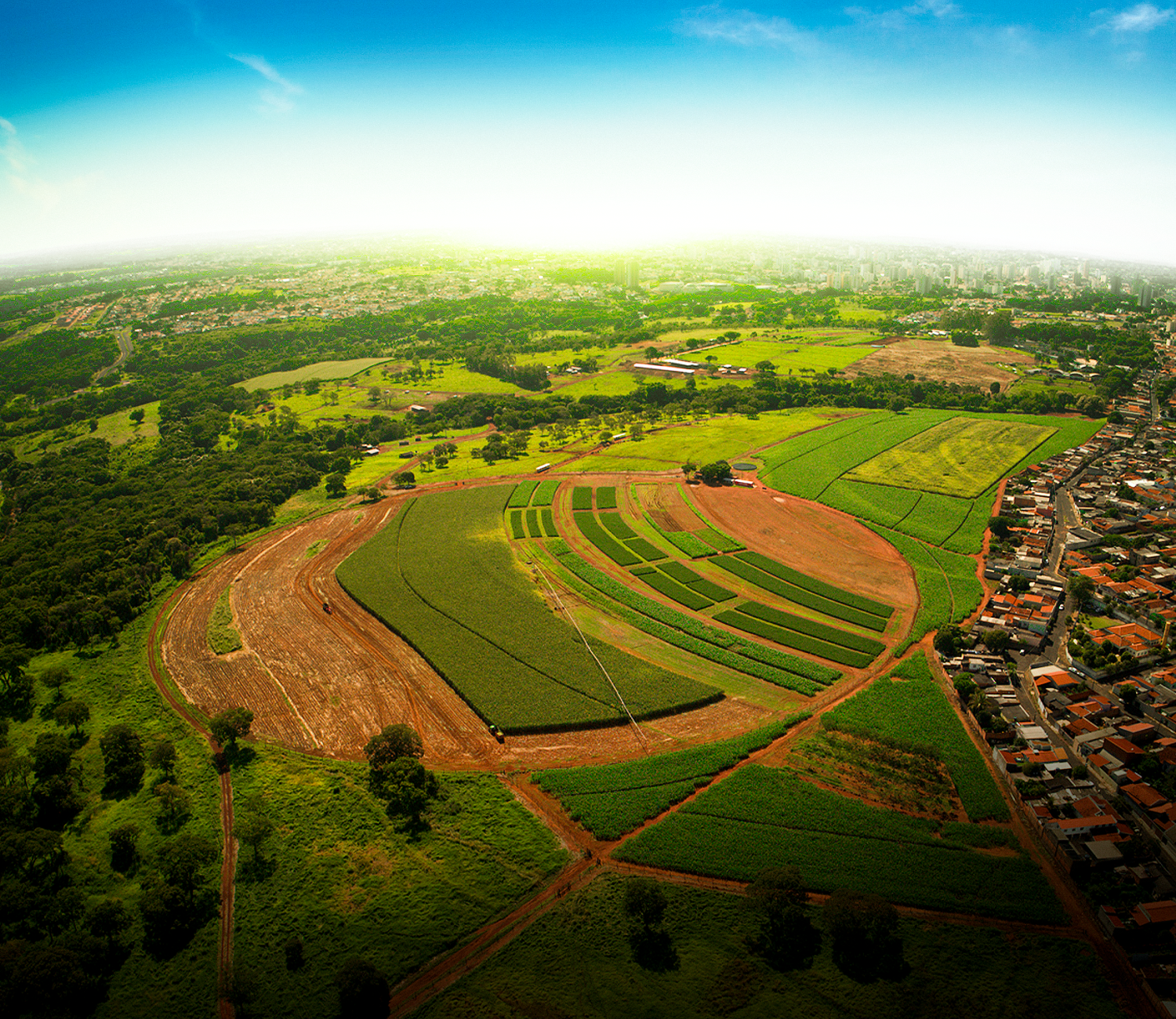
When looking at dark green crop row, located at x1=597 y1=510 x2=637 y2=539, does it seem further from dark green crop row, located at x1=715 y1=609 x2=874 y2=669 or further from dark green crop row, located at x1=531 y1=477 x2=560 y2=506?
dark green crop row, located at x1=715 y1=609 x2=874 y2=669

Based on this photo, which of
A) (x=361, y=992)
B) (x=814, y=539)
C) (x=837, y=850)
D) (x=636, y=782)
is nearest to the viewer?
(x=361, y=992)

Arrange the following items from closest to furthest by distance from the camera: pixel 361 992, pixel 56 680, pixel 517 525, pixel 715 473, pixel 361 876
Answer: pixel 361 992, pixel 361 876, pixel 56 680, pixel 517 525, pixel 715 473

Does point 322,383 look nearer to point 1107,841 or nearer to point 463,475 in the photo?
point 463,475

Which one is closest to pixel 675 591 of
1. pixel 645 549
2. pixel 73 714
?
pixel 645 549

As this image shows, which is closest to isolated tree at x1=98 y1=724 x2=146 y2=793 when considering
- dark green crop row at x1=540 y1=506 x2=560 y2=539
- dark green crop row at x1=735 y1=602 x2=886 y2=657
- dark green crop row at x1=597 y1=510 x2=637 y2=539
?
dark green crop row at x1=540 y1=506 x2=560 y2=539

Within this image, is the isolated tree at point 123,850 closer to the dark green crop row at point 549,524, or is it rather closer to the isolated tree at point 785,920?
the isolated tree at point 785,920

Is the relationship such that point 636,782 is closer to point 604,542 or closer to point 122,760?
point 122,760
